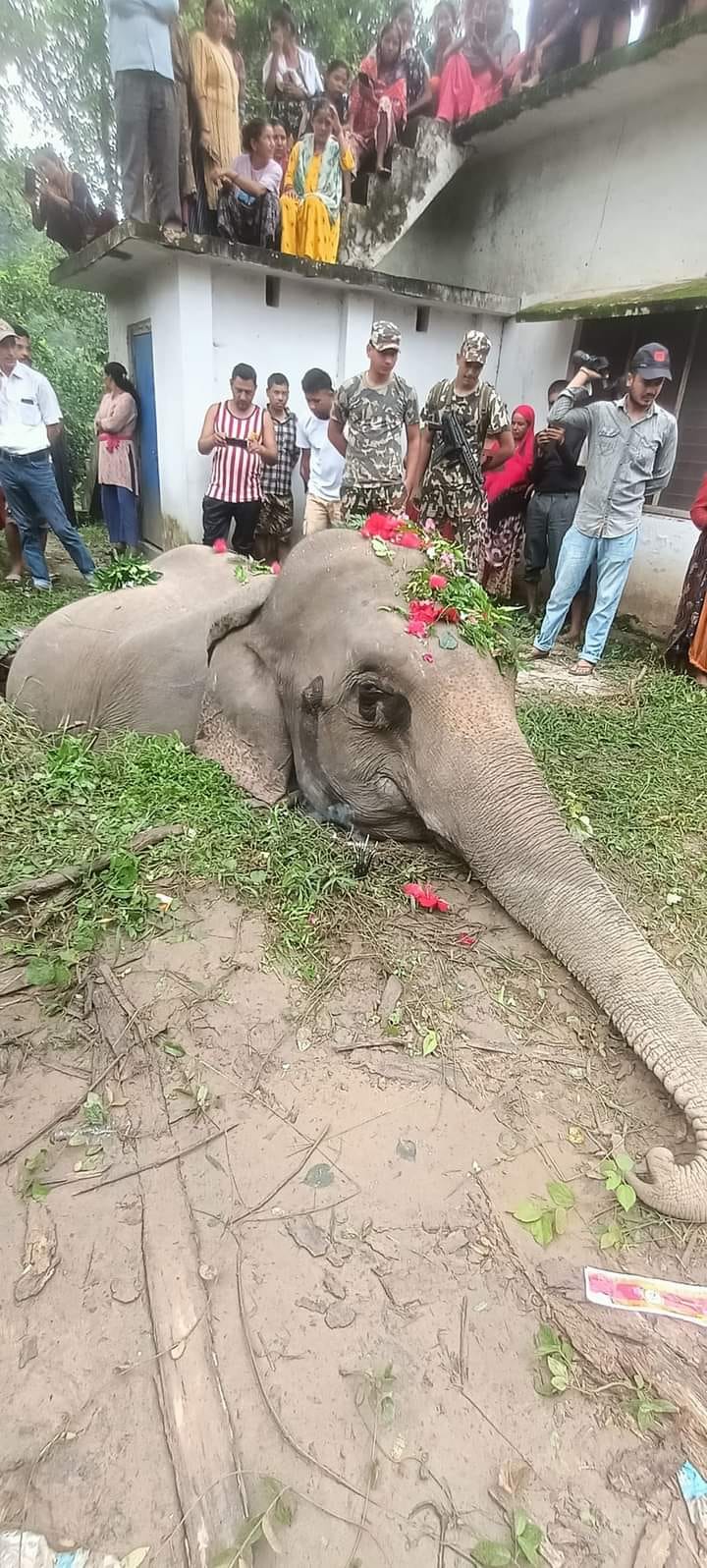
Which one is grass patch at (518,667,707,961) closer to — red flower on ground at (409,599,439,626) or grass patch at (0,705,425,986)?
grass patch at (0,705,425,986)

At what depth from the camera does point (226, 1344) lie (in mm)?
1800

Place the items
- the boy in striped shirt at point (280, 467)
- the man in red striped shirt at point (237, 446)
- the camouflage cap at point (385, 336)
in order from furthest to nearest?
the boy in striped shirt at point (280, 467)
the man in red striped shirt at point (237, 446)
the camouflage cap at point (385, 336)

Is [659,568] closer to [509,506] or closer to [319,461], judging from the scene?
[509,506]

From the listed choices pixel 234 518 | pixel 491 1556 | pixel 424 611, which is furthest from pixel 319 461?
pixel 491 1556

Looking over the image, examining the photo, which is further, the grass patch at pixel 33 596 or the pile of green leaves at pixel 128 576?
the grass patch at pixel 33 596

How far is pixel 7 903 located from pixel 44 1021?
1.85ft

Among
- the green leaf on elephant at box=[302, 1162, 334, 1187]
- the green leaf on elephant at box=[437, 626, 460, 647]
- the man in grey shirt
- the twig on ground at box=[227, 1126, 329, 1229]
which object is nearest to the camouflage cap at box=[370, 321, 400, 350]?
the man in grey shirt

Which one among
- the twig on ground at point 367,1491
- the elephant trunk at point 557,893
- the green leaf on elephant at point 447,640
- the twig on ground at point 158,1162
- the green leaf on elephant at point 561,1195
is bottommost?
the twig on ground at point 158,1162

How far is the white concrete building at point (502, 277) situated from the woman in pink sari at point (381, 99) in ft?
1.71

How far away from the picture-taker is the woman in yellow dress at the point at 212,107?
30.4 ft

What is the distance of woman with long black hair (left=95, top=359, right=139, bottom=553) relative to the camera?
9680 mm

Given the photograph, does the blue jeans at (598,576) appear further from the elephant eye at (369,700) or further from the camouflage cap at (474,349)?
the elephant eye at (369,700)

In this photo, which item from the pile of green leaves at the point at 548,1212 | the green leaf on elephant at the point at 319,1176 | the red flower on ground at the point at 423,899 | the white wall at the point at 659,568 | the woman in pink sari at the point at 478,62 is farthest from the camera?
the woman in pink sari at the point at 478,62

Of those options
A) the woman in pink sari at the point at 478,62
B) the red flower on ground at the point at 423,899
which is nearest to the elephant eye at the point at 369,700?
the red flower on ground at the point at 423,899
